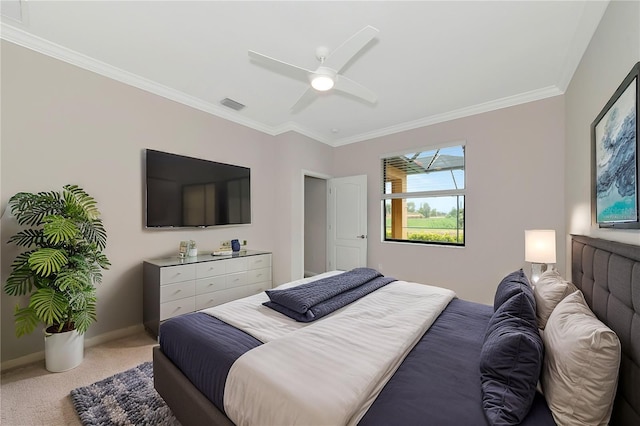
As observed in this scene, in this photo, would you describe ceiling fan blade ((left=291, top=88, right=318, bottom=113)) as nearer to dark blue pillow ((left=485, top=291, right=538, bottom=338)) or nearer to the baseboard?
dark blue pillow ((left=485, top=291, right=538, bottom=338))

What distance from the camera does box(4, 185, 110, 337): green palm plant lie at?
1.95 m

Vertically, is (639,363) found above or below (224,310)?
above

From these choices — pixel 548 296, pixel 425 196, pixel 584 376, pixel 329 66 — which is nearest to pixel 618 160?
pixel 548 296

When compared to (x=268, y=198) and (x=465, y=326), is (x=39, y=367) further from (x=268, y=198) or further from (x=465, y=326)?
(x=465, y=326)

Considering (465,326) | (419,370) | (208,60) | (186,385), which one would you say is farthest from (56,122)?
(465,326)

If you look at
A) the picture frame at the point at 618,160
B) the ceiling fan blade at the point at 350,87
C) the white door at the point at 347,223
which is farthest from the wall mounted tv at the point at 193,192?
the picture frame at the point at 618,160

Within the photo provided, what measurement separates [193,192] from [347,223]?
263 centimetres

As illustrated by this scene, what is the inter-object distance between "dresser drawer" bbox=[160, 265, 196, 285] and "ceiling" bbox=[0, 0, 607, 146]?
2.03 m

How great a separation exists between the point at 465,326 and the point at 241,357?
1357mm

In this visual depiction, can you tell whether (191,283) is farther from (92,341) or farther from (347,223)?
(347,223)

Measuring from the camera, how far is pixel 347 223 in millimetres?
4902

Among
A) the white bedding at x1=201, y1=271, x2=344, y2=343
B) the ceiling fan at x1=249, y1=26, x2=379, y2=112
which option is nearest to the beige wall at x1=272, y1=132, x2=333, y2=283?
the ceiling fan at x1=249, y1=26, x2=379, y2=112

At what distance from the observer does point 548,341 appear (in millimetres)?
1125

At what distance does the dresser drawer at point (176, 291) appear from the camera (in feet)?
8.82
